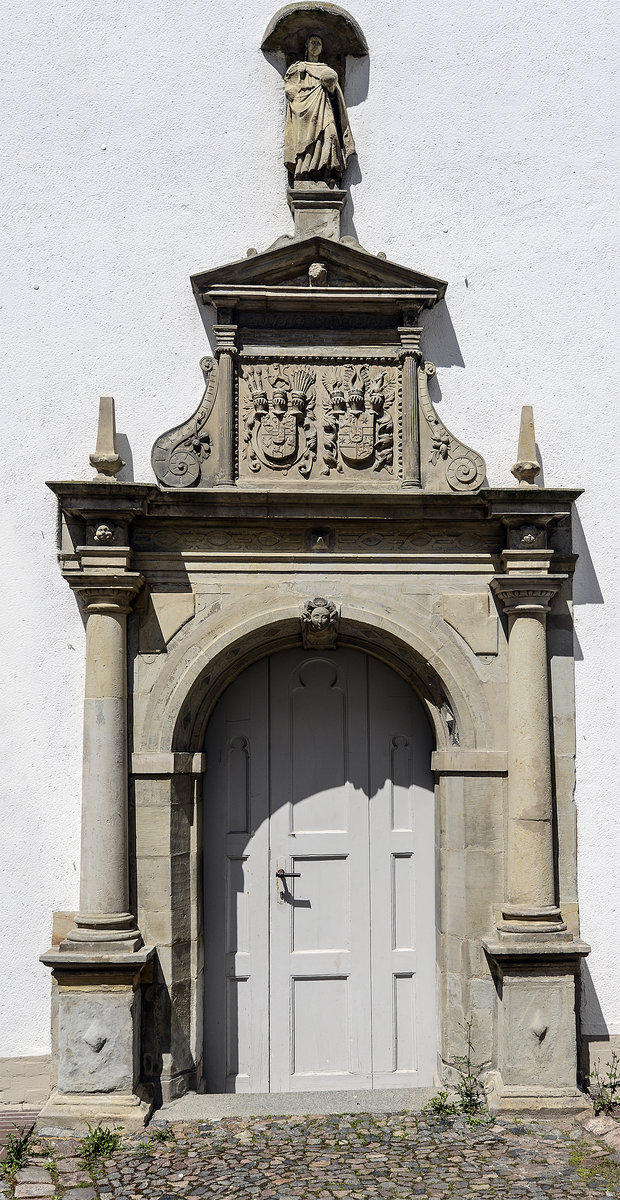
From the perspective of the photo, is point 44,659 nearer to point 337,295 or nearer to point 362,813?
point 362,813

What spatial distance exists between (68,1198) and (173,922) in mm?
1258

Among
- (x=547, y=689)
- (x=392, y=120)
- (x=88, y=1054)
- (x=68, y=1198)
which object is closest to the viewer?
(x=68, y=1198)

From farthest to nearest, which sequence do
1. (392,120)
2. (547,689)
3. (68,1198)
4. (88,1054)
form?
1. (392,120)
2. (547,689)
3. (88,1054)
4. (68,1198)

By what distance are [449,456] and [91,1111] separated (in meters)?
3.49

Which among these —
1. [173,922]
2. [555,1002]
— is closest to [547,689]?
[555,1002]

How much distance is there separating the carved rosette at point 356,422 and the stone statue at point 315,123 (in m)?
1.03

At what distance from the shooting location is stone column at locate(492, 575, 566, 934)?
4871 mm

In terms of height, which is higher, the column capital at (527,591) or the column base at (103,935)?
the column capital at (527,591)

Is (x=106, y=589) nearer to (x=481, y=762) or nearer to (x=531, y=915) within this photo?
(x=481, y=762)

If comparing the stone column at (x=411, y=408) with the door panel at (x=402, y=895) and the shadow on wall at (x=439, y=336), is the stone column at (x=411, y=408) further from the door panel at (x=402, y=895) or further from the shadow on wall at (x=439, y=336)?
the door panel at (x=402, y=895)

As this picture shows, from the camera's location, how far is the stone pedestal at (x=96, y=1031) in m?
4.63

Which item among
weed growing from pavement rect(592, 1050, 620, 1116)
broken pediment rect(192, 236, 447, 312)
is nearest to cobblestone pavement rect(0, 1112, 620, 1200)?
weed growing from pavement rect(592, 1050, 620, 1116)

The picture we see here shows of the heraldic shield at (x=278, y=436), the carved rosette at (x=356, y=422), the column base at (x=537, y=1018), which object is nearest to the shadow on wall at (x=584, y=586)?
the carved rosette at (x=356, y=422)

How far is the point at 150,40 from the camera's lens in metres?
5.29
